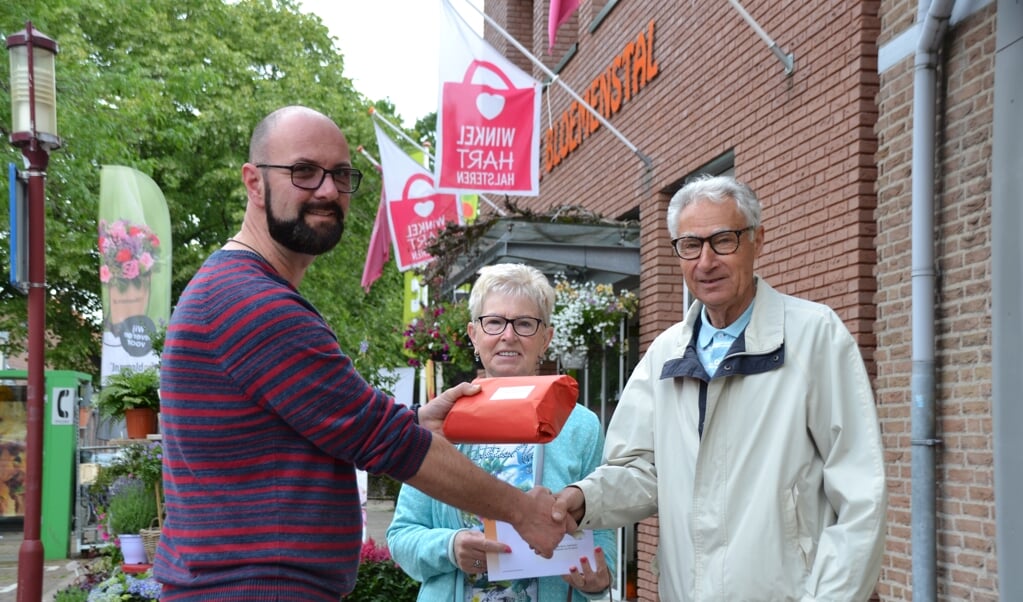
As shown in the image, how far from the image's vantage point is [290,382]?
2512 mm

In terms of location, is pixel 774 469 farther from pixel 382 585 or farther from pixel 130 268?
pixel 130 268

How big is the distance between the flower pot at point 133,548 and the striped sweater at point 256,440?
592cm

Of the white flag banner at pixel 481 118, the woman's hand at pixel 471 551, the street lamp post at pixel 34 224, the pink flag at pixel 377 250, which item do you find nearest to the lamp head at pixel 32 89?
the street lamp post at pixel 34 224

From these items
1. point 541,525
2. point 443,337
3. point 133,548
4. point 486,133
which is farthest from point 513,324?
point 486,133

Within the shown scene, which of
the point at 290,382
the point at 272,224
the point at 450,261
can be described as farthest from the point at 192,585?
the point at 450,261

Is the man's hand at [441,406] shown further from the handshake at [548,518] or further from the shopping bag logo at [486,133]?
the shopping bag logo at [486,133]

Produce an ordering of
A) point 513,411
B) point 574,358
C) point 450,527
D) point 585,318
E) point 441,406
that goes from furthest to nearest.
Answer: point 574,358 < point 585,318 < point 450,527 < point 441,406 < point 513,411

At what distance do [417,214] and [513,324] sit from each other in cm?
1175

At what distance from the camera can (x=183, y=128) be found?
23.3 m

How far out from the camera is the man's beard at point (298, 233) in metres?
2.80

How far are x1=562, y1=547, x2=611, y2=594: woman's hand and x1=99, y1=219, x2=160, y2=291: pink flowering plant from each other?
13.0 meters

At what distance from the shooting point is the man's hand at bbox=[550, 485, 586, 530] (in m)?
3.30

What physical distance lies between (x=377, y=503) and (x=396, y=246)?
685 inches

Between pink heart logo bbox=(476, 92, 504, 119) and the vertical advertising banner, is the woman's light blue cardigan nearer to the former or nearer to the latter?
pink heart logo bbox=(476, 92, 504, 119)
